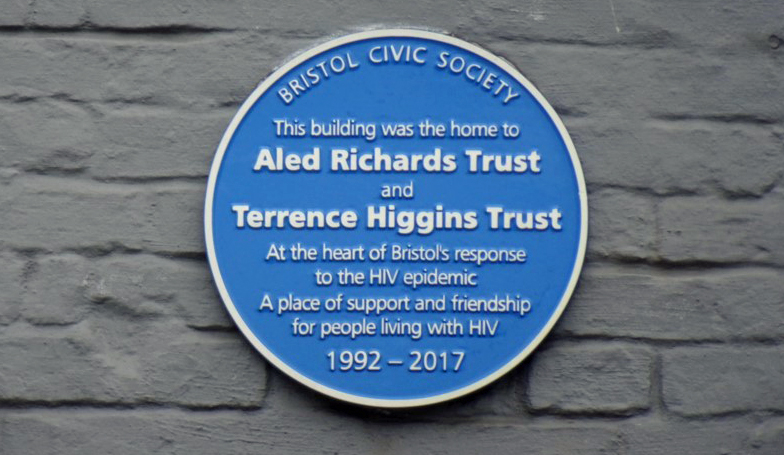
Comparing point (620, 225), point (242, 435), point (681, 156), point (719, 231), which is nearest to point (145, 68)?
point (242, 435)

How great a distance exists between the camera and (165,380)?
7.85 feet

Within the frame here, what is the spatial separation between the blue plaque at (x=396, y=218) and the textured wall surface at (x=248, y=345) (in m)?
0.07

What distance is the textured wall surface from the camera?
239 centimetres

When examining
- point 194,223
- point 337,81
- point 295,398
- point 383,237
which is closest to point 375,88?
point 337,81

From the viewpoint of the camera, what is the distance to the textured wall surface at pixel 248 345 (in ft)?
7.85

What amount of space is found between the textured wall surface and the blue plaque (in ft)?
0.23

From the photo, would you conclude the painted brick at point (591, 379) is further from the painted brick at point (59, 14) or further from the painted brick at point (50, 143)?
the painted brick at point (59, 14)

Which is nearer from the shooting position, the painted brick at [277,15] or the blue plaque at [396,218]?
the blue plaque at [396,218]

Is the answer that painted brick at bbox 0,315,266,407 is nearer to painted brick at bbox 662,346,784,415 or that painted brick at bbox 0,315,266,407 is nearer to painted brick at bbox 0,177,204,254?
painted brick at bbox 0,177,204,254

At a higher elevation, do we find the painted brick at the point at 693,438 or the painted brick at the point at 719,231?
the painted brick at the point at 719,231

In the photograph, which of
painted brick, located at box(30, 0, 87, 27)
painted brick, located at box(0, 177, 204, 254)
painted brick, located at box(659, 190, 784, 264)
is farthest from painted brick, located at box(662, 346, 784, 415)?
painted brick, located at box(30, 0, 87, 27)

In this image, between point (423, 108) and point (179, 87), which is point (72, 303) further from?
point (423, 108)

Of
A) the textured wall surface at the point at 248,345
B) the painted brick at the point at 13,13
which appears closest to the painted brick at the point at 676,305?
the textured wall surface at the point at 248,345

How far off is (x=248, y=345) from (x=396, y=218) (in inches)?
17.6
